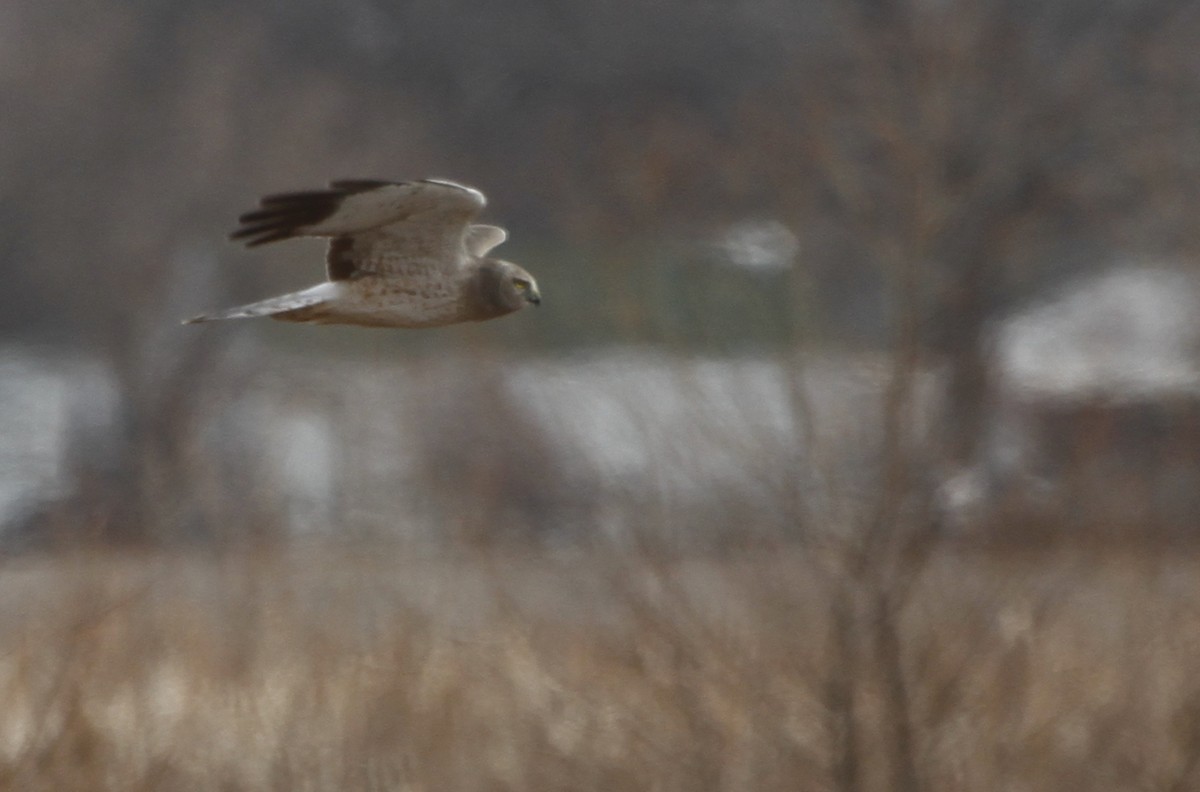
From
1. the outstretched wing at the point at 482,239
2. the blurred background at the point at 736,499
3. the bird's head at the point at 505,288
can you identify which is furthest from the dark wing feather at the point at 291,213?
the blurred background at the point at 736,499

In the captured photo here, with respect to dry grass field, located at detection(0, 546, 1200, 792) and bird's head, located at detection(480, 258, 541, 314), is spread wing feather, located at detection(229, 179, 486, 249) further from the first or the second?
dry grass field, located at detection(0, 546, 1200, 792)

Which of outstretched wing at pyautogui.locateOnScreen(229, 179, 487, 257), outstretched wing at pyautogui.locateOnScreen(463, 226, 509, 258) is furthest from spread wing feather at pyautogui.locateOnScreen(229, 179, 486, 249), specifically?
outstretched wing at pyautogui.locateOnScreen(463, 226, 509, 258)

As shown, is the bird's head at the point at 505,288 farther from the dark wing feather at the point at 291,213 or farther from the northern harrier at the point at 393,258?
the dark wing feather at the point at 291,213

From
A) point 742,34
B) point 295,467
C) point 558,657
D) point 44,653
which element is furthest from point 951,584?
point 742,34

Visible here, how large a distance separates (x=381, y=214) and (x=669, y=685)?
12.5ft

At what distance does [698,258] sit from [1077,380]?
224cm

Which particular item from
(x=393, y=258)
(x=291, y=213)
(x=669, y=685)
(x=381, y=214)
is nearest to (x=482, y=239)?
(x=393, y=258)

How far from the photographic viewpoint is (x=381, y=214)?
4.38 m

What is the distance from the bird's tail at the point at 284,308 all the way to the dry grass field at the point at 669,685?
3255 mm

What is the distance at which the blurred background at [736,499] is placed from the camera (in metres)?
7.56

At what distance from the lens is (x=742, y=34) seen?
48.4ft

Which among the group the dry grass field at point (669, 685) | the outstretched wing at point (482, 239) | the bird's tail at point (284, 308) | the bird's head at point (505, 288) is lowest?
the dry grass field at point (669, 685)

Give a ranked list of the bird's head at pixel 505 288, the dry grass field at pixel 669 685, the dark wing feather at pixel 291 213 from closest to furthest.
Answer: the dark wing feather at pixel 291 213, the bird's head at pixel 505 288, the dry grass field at pixel 669 685

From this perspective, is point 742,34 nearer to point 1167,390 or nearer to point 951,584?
point 1167,390
